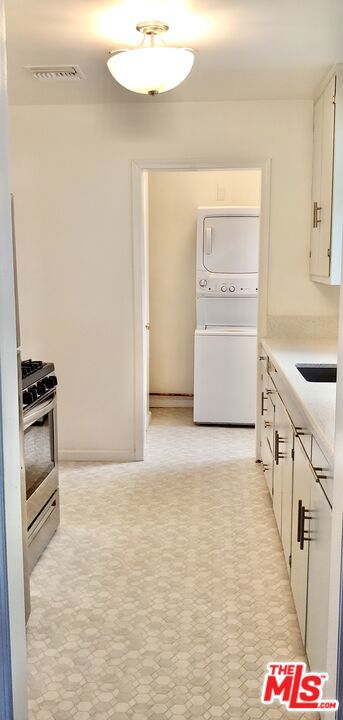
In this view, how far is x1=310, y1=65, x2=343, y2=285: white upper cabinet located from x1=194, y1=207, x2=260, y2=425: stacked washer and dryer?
133cm

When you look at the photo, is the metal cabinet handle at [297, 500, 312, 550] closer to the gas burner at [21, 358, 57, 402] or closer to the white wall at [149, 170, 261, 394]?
the gas burner at [21, 358, 57, 402]

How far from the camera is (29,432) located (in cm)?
281

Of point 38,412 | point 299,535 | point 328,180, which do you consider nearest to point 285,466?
point 299,535

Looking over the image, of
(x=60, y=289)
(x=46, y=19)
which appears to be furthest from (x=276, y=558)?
(x=46, y=19)

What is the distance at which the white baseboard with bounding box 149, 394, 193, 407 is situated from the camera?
6188 mm

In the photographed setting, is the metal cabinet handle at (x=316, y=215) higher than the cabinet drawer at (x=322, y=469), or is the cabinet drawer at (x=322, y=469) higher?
the metal cabinet handle at (x=316, y=215)

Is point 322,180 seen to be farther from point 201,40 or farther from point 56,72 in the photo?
point 56,72

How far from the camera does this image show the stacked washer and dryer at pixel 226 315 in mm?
5273

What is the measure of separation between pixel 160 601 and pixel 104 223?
2.61 m

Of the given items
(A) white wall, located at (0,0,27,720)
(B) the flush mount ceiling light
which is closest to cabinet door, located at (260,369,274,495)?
(B) the flush mount ceiling light

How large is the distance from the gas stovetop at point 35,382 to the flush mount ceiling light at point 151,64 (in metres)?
1.40

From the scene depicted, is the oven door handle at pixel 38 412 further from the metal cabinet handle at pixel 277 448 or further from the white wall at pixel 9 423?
the white wall at pixel 9 423

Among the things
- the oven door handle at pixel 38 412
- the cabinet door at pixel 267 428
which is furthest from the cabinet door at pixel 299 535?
the oven door handle at pixel 38 412
